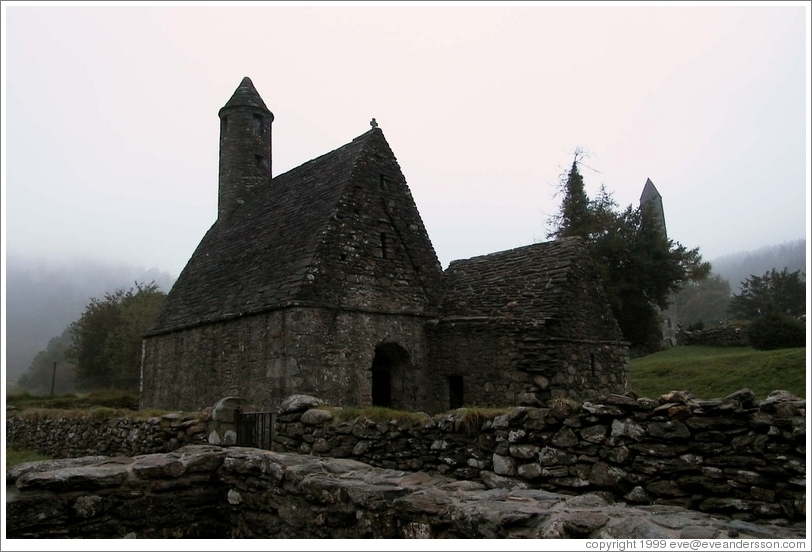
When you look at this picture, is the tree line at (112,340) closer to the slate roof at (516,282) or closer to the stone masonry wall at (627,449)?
the slate roof at (516,282)

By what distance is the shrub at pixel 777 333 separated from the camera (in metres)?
22.5

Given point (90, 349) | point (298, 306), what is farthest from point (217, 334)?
point (90, 349)

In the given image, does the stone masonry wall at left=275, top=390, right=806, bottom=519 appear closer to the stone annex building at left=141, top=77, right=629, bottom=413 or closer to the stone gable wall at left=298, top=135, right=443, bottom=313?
the stone annex building at left=141, top=77, right=629, bottom=413

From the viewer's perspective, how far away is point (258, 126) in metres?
25.8

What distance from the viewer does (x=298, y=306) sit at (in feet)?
47.0

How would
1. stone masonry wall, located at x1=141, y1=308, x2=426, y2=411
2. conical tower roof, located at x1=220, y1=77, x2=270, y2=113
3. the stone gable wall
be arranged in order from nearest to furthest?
stone masonry wall, located at x1=141, y1=308, x2=426, y2=411 < the stone gable wall < conical tower roof, located at x1=220, y1=77, x2=270, y2=113

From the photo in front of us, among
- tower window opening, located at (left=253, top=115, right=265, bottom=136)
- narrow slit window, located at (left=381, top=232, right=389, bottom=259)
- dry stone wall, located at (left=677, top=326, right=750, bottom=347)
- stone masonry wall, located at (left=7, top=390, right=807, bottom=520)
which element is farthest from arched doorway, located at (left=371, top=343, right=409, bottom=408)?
dry stone wall, located at (left=677, top=326, right=750, bottom=347)

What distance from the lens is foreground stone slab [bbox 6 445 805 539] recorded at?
4.20m

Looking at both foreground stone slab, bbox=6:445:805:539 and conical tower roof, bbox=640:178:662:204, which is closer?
foreground stone slab, bbox=6:445:805:539

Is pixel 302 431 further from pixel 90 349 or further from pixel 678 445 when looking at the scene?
pixel 90 349

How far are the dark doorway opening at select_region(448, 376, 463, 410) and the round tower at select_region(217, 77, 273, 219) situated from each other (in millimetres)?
12652

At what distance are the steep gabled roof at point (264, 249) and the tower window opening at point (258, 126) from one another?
376cm

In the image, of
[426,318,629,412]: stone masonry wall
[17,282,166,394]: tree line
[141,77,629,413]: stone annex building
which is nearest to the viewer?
[426,318,629,412]: stone masonry wall

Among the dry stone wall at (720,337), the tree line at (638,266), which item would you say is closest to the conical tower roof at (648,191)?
the tree line at (638,266)
